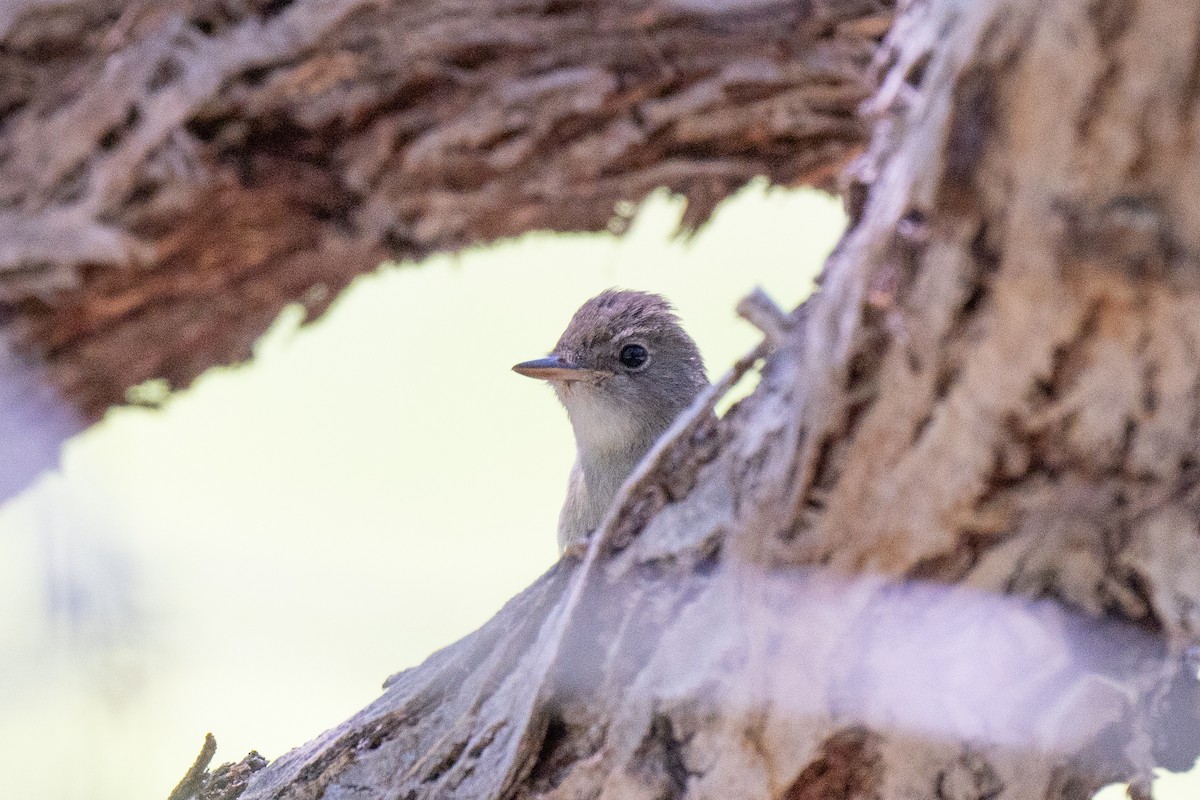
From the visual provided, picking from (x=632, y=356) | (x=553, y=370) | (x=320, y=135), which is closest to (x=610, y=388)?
(x=632, y=356)

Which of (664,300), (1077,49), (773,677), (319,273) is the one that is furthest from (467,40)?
(664,300)

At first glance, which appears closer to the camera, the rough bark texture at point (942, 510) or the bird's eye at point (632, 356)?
the rough bark texture at point (942, 510)

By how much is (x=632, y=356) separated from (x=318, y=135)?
11.3 ft

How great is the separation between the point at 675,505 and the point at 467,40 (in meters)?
0.97

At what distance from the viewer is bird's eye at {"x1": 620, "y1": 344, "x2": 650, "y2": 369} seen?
5.60 meters

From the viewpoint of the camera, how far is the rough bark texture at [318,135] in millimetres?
2139

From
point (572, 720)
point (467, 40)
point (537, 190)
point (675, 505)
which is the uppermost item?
point (467, 40)

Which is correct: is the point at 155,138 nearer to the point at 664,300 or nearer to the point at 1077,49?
the point at 1077,49

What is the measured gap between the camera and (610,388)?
5.54 metres

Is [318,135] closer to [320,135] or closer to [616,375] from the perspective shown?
[320,135]

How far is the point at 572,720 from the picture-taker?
2498 millimetres

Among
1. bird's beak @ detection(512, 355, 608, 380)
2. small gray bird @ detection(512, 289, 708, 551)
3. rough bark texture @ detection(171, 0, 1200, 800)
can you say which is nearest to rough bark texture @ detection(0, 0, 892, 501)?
rough bark texture @ detection(171, 0, 1200, 800)

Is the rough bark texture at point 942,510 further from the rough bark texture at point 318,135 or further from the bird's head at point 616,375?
the bird's head at point 616,375

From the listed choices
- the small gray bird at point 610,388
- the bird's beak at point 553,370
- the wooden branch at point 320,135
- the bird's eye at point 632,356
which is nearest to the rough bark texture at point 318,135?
the wooden branch at point 320,135
